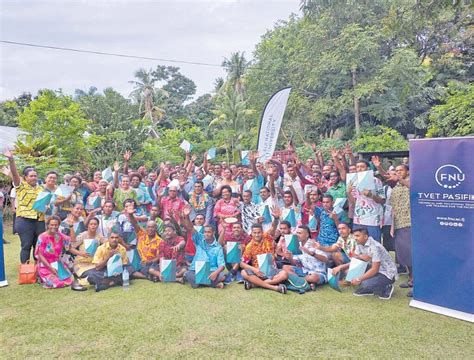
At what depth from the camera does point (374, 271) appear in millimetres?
4703

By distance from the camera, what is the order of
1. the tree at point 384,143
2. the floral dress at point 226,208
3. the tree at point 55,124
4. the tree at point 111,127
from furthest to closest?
the tree at point 111,127 < the tree at point 384,143 < the tree at point 55,124 < the floral dress at point 226,208

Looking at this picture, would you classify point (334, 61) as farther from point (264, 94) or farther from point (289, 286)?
point (289, 286)

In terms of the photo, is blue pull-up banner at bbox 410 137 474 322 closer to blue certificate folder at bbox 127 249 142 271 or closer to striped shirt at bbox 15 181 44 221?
blue certificate folder at bbox 127 249 142 271

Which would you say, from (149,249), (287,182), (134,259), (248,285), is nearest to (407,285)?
(248,285)

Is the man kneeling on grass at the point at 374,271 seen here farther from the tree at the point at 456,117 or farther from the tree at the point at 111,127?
the tree at the point at 111,127

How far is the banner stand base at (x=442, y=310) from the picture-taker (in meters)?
3.96

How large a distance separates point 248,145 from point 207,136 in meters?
4.06

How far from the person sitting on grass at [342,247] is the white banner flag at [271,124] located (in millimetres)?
3804

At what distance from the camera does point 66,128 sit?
13.8 metres

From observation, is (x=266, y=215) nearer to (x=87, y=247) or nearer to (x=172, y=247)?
(x=172, y=247)

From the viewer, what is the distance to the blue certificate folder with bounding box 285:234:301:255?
5434mm

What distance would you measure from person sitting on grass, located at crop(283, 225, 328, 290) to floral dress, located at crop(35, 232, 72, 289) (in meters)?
3.07

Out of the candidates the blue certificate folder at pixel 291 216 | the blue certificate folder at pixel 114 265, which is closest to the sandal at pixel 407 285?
the blue certificate folder at pixel 291 216

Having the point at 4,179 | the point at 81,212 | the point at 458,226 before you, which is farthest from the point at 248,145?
the point at 458,226
